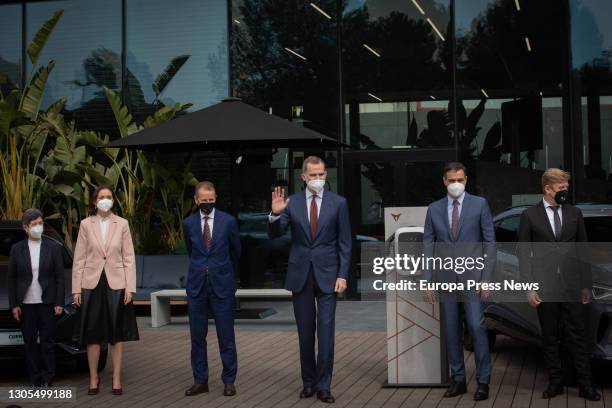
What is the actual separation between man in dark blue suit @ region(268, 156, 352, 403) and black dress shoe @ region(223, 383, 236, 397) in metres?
0.64

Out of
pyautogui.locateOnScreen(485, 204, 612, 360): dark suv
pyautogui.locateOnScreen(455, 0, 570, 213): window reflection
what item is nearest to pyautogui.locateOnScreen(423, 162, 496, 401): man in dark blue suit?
pyautogui.locateOnScreen(485, 204, 612, 360): dark suv

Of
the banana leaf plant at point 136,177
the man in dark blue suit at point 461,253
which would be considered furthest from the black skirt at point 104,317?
the banana leaf plant at point 136,177

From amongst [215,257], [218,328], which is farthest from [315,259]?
[218,328]

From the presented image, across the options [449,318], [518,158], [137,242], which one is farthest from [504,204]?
[449,318]

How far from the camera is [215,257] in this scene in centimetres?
881

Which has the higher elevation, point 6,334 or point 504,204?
point 504,204

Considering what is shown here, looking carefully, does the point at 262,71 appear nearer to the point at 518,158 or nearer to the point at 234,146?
the point at 234,146

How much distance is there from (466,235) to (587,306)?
1.15 meters

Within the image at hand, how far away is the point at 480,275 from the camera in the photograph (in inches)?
324

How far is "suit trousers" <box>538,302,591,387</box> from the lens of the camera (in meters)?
8.06

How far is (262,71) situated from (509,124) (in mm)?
4195

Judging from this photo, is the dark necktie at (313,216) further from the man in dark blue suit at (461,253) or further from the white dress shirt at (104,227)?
the white dress shirt at (104,227)

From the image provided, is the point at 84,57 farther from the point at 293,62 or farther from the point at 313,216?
the point at 313,216

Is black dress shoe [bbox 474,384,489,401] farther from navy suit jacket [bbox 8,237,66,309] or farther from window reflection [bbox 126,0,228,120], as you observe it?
window reflection [bbox 126,0,228,120]
